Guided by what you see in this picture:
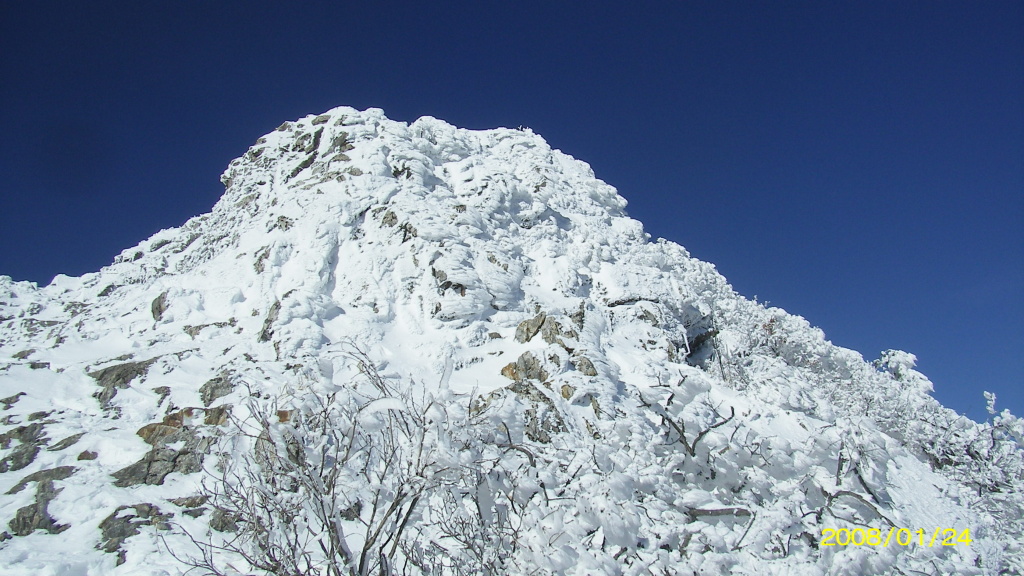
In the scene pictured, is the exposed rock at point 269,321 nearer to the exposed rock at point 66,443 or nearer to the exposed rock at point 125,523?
the exposed rock at point 66,443

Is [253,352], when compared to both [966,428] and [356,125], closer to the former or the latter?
[356,125]

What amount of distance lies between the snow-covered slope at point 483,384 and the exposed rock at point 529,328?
0.33 feet

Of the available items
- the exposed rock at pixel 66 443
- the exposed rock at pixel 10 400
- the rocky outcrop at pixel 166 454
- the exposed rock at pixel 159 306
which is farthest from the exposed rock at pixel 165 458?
the exposed rock at pixel 159 306

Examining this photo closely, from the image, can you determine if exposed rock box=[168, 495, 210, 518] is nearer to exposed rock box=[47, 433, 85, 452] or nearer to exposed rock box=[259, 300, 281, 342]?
exposed rock box=[47, 433, 85, 452]

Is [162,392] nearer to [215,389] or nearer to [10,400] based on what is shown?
[215,389]

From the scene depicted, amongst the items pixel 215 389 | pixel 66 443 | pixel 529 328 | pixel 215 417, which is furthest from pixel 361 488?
pixel 529 328

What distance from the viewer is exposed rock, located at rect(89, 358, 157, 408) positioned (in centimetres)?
1309

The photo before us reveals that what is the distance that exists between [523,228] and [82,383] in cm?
1693

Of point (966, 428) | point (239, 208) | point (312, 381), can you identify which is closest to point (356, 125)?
point (239, 208)

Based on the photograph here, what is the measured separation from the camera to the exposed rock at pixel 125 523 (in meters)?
7.97

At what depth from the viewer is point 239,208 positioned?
24.6 metres

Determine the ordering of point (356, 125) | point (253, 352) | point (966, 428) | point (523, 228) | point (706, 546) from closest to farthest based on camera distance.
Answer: point (706, 546), point (253, 352), point (966, 428), point (523, 228), point (356, 125)

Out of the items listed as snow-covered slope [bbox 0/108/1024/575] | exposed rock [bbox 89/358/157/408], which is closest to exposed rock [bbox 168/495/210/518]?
snow-covered slope [bbox 0/108/1024/575]

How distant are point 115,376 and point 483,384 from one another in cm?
1022
